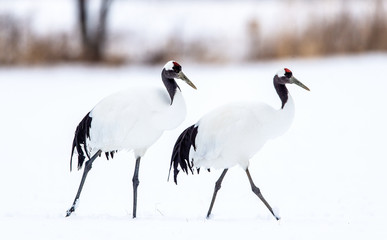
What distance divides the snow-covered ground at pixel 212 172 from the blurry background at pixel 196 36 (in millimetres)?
439

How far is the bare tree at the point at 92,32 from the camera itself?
58.5 feet

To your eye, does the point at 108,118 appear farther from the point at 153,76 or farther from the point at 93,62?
the point at 93,62

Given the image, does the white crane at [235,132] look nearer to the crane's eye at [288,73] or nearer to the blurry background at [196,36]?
the crane's eye at [288,73]

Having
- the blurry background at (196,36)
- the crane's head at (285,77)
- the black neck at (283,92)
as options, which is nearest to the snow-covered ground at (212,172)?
the blurry background at (196,36)

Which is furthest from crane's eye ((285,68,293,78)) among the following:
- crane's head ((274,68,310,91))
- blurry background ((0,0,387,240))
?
blurry background ((0,0,387,240))

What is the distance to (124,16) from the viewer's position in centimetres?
2323

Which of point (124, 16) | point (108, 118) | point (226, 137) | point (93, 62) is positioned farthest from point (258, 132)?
point (124, 16)

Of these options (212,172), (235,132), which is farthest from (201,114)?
(235,132)

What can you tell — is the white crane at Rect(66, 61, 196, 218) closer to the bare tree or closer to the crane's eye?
the crane's eye

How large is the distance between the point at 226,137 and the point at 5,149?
594cm

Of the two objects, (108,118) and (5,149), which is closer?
(108,118)

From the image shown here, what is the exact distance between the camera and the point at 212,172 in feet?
31.9

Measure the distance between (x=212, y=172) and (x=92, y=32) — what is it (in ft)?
31.6

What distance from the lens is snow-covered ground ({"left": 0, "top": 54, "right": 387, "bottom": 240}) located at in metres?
5.86
